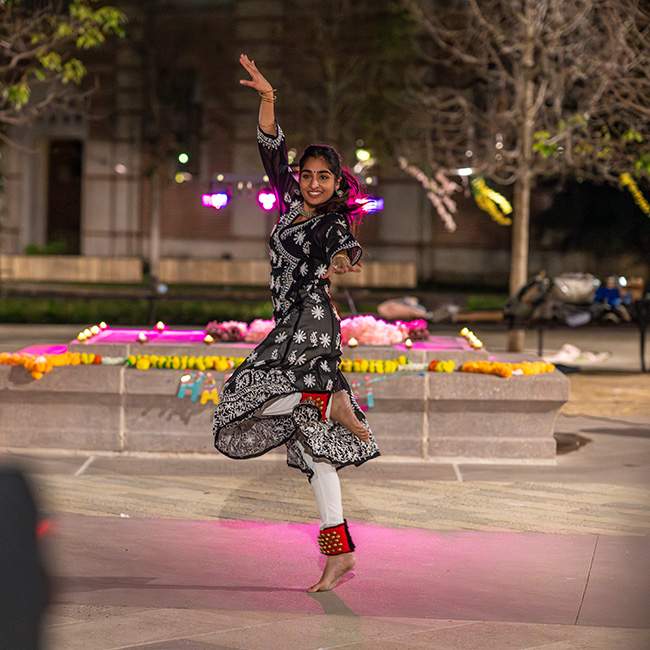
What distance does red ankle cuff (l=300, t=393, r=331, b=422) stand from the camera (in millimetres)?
6762

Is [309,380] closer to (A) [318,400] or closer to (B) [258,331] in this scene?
(A) [318,400]

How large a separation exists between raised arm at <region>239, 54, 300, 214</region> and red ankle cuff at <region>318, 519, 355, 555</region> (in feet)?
5.24

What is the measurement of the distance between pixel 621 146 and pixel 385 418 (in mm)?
9744

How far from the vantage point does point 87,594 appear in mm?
6438

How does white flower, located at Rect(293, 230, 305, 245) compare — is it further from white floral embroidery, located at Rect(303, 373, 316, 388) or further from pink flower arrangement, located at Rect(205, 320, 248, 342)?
pink flower arrangement, located at Rect(205, 320, 248, 342)

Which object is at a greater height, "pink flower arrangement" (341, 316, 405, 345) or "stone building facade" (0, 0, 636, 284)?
"stone building facade" (0, 0, 636, 284)

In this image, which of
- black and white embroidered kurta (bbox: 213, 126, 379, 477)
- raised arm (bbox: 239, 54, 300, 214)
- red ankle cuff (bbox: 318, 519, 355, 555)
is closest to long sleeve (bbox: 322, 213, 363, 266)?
black and white embroidered kurta (bbox: 213, 126, 379, 477)

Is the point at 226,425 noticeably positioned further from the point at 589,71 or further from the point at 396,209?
the point at 396,209

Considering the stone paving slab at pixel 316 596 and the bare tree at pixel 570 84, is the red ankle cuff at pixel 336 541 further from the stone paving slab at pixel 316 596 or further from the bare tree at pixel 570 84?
the bare tree at pixel 570 84

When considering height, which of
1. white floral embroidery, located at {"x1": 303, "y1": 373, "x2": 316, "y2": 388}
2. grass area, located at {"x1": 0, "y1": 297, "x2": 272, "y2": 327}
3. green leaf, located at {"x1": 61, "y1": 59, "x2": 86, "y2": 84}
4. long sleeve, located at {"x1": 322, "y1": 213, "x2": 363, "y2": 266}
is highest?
green leaf, located at {"x1": 61, "y1": 59, "x2": 86, "y2": 84}

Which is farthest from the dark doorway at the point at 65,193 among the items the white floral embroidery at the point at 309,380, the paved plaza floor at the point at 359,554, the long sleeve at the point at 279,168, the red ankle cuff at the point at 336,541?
the red ankle cuff at the point at 336,541

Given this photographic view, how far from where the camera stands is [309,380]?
6.73 m

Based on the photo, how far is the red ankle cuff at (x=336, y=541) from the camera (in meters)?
6.63

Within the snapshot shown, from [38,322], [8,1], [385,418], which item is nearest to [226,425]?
[385,418]
